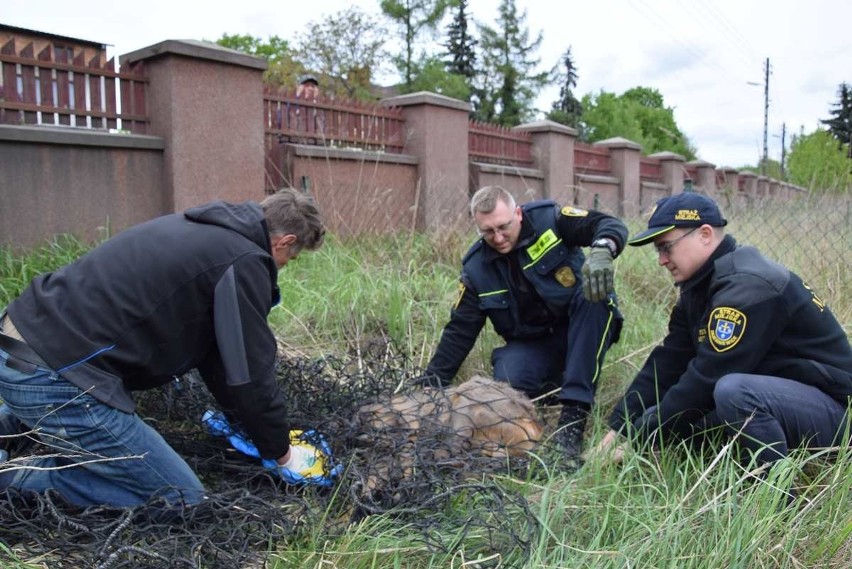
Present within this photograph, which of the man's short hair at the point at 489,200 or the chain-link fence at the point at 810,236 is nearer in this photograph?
the man's short hair at the point at 489,200

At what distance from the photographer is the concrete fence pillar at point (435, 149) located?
8461 mm

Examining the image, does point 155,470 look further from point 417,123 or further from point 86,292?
point 417,123

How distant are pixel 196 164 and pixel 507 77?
30934 millimetres

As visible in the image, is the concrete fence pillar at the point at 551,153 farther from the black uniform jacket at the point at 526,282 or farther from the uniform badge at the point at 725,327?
the uniform badge at the point at 725,327

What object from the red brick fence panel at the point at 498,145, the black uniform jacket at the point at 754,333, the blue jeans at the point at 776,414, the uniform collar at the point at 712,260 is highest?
the red brick fence panel at the point at 498,145

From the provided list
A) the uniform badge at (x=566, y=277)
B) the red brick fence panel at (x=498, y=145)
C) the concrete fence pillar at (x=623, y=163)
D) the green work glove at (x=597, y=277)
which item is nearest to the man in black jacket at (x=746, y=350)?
the green work glove at (x=597, y=277)

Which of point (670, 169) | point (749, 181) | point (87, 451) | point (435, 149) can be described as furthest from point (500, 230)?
point (749, 181)

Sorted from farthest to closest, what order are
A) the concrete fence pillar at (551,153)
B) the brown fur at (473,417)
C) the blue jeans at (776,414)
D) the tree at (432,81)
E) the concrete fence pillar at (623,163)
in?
the tree at (432,81) → the concrete fence pillar at (623,163) → the concrete fence pillar at (551,153) → the brown fur at (473,417) → the blue jeans at (776,414)

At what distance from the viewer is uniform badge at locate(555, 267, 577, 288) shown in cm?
365

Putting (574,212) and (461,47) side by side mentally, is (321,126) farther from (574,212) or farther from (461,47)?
(461,47)

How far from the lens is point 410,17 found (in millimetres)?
27984

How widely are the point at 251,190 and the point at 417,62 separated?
914 inches

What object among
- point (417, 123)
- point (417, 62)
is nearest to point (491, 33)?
point (417, 62)

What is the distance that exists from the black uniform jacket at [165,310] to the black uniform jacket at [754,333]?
1.37 meters
